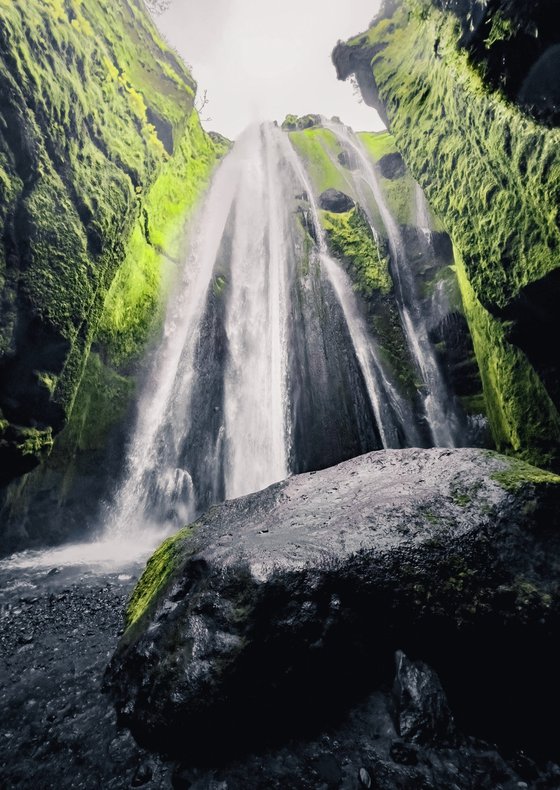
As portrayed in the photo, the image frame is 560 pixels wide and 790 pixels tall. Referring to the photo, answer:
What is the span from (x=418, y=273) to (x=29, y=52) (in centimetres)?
1359

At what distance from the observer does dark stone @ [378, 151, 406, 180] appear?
2017 centimetres

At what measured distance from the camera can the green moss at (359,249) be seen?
14680mm

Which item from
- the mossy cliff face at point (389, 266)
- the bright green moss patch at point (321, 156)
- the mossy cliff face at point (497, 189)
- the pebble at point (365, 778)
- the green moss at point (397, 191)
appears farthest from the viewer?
the bright green moss patch at point (321, 156)

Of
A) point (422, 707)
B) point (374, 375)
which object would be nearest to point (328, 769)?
point (422, 707)

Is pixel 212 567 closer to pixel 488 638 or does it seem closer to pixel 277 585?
pixel 277 585

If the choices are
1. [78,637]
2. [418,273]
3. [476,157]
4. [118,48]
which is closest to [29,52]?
[118,48]

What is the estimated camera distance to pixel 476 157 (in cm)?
772

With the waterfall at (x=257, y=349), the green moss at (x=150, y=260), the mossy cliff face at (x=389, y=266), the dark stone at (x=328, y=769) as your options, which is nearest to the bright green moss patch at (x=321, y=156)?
the mossy cliff face at (x=389, y=266)

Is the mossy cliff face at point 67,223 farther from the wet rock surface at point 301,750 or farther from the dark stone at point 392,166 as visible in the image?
the dark stone at point 392,166

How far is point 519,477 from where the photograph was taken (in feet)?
11.8

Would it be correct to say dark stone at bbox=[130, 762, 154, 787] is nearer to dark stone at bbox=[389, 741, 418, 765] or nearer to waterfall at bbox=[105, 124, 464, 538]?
dark stone at bbox=[389, 741, 418, 765]

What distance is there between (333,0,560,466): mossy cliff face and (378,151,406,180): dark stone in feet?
28.1

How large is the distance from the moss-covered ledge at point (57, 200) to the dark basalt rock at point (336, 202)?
32.7ft

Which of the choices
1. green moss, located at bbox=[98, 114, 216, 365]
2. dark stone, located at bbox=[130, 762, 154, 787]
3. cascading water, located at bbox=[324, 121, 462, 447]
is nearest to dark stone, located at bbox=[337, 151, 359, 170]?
cascading water, located at bbox=[324, 121, 462, 447]
